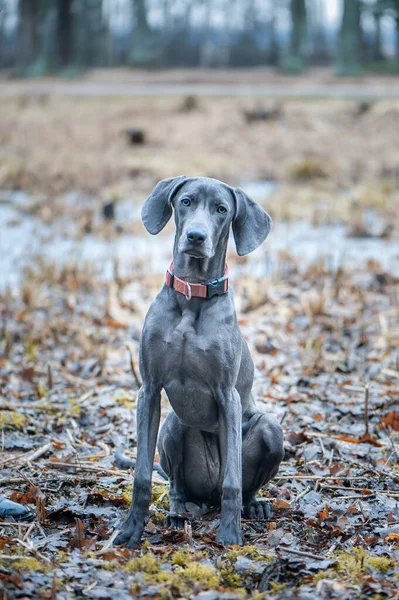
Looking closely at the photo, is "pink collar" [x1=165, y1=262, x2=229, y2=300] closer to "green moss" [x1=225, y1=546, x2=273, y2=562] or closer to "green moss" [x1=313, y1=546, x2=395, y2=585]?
"green moss" [x1=225, y1=546, x2=273, y2=562]

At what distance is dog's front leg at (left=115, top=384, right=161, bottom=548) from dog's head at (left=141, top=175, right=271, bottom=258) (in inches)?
34.4

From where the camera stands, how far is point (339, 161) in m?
17.1

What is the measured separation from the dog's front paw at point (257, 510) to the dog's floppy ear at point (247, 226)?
62.1 inches

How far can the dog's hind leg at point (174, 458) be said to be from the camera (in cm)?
477

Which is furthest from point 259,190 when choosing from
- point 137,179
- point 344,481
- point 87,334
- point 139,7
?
point 139,7

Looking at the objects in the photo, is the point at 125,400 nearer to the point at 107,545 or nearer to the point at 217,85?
the point at 107,545

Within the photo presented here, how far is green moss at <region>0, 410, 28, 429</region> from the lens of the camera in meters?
6.15

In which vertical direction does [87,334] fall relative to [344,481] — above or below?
above

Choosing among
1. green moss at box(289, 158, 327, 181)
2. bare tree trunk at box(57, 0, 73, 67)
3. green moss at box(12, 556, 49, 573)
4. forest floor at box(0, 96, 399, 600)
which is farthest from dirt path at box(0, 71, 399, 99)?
green moss at box(12, 556, 49, 573)

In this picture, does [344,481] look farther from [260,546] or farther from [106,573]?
[106,573]

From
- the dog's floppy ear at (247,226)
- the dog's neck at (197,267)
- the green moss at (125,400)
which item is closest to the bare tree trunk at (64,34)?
the green moss at (125,400)

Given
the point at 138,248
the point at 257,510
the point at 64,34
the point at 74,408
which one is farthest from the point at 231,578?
the point at 64,34

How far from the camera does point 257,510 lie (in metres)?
4.83

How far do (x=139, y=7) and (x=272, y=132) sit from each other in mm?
27727
